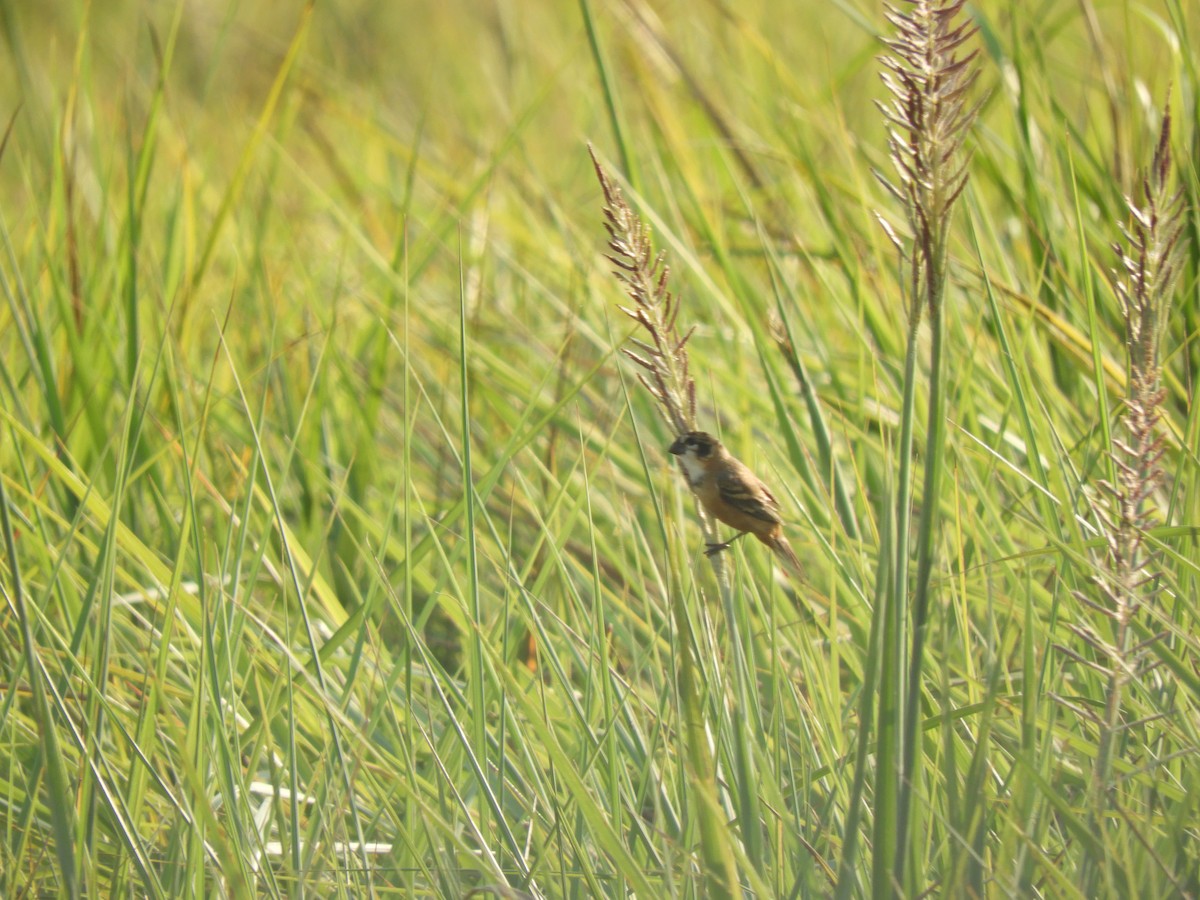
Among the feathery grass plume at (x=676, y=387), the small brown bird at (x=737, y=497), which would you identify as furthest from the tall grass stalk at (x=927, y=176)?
the small brown bird at (x=737, y=497)

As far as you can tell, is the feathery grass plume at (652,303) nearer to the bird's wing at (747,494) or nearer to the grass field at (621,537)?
the grass field at (621,537)

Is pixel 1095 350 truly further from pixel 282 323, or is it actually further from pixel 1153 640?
pixel 282 323

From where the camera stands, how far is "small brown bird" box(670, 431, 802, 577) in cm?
143

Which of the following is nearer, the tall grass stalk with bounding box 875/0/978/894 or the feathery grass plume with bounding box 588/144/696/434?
the tall grass stalk with bounding box 875/0/978/894

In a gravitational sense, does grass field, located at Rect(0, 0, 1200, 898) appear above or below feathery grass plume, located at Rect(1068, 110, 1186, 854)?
below

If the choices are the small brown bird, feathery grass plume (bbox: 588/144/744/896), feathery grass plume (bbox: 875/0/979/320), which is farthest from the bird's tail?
feathery grass plume (bbox: 875/0/979/320)

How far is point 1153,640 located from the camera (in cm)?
101

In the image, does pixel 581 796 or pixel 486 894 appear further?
pixel 486 894

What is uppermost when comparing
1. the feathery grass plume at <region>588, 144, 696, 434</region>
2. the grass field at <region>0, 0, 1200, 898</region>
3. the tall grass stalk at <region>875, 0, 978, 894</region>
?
the tall grass stalk at <region>875, 0, 978, 894</region>

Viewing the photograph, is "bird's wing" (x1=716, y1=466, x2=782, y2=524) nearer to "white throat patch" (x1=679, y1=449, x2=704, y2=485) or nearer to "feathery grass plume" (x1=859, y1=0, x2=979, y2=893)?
"white throat patch" (x1=679, y1=449, x2=704, y2=485)

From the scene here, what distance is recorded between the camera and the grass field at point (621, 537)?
3.40ft

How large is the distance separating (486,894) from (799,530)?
0.93m

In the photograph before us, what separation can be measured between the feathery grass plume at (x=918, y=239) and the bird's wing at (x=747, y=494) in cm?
58

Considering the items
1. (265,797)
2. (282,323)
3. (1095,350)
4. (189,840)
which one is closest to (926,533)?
(1095,350)
